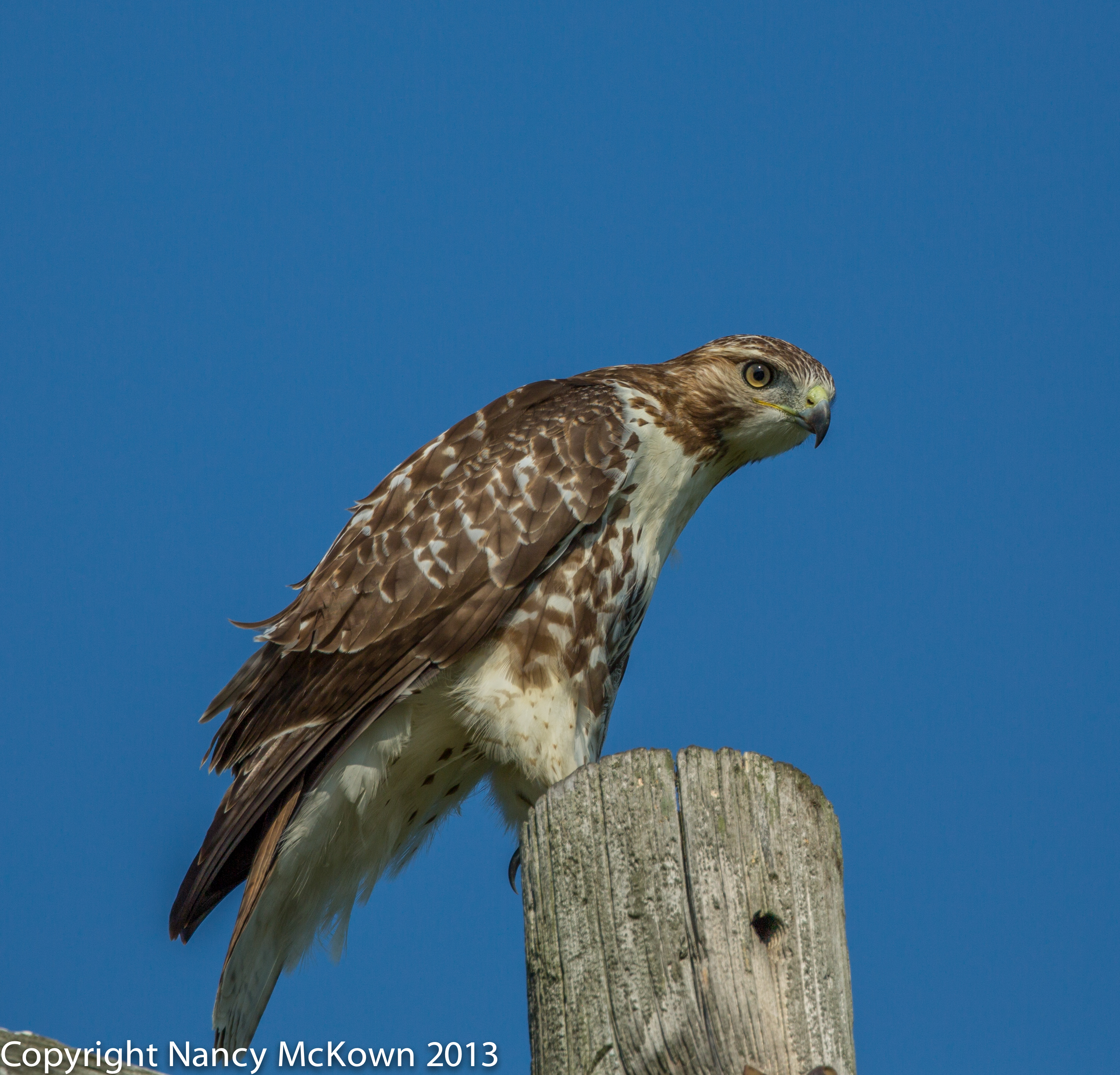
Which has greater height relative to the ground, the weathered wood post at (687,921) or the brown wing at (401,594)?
the brown wing at (401,594)

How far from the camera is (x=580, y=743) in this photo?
5383 millimetres

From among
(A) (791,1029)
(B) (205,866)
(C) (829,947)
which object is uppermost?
A: (B) (205,866)

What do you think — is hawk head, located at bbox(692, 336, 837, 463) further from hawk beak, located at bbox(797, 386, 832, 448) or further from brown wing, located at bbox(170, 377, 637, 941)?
brown wing, located at bbox(170, 377, 637, 941)

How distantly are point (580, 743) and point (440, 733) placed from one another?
1.95ft

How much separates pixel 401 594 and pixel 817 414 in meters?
2.24

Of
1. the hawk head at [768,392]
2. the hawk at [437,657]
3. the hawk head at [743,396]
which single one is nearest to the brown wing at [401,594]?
the hawk at [437,657]

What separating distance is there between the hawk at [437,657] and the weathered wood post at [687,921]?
209cm

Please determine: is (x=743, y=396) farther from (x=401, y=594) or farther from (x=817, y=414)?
(x=401, y=594)

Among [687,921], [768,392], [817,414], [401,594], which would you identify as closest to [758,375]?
[768,392]

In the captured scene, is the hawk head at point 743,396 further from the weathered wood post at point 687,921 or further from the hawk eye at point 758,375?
the weathered wood post at point 687,921

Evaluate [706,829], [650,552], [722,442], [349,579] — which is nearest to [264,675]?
[349,579]

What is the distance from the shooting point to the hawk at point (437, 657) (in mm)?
5160

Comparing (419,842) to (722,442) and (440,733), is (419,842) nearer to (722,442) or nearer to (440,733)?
(440,733)

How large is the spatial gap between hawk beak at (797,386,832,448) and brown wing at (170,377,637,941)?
1.01 metres
